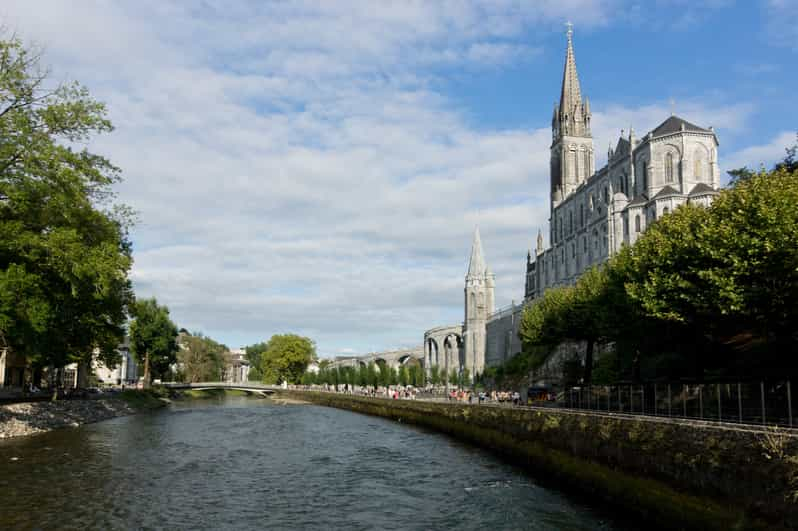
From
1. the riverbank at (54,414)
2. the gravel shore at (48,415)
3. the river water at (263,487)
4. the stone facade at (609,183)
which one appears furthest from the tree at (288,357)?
the river water at (263,487)

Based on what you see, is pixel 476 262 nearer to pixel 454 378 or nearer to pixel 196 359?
pixel 454 378

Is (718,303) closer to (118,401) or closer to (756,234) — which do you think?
(756,234)

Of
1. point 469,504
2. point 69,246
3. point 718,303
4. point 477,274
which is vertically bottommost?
point 469,504

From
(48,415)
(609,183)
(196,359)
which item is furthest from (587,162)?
(48,415)

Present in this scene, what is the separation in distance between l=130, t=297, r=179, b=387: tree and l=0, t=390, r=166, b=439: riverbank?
2813 centimetres

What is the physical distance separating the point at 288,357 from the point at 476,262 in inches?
1714

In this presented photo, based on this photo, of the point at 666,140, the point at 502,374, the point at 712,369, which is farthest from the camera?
the point at 502,374

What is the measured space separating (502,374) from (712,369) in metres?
60.0

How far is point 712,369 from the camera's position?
127 ft

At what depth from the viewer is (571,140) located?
409ft

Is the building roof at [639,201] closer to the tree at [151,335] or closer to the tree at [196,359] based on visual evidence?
the tree at [151,335]

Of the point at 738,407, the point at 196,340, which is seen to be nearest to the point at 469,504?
the point at 738,407

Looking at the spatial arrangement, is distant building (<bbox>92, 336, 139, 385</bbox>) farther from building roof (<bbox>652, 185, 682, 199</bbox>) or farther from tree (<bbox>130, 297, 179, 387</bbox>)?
building roof (<bbox>652, 185, 682, 199</bbox>)

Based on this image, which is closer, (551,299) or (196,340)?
(551,299)
